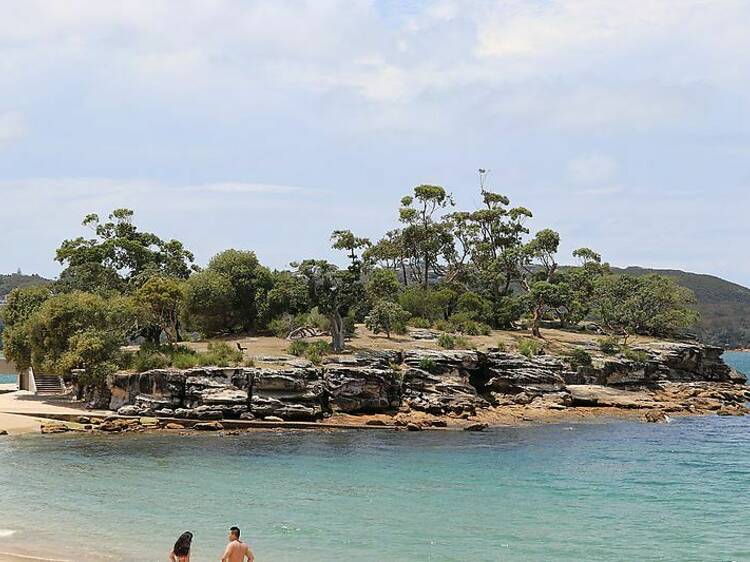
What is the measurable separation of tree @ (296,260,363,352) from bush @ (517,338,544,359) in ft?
40.6

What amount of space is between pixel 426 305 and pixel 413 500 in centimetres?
4221

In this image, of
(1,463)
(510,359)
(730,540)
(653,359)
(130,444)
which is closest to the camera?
(730,540)

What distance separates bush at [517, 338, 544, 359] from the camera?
53.5 meters

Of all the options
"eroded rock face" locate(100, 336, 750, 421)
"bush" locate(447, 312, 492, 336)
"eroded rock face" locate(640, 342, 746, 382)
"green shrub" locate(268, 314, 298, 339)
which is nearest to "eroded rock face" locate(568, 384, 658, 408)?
"eroded rock face" locate(100, 336, 750, 421)

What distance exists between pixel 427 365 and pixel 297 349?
26.8 ft

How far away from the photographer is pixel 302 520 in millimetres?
22797

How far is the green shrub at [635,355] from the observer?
5797 cm

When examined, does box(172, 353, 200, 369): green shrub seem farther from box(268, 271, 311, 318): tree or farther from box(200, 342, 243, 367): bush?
box(268, 271, 311, 318): tree

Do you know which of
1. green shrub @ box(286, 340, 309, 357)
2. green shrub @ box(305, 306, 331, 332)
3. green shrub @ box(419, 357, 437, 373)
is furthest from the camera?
green shrub @ box(305, 306, 331, 332)

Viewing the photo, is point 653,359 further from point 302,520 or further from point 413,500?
point 302,520

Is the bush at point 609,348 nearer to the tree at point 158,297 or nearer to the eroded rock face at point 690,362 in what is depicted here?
the eroded rock face at point 690,362

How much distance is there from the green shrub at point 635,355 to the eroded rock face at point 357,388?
21.7 m

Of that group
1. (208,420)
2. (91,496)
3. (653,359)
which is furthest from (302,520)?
(653,359)

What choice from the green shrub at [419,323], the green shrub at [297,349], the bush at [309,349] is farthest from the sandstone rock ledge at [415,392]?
the green shrub at [419,323]
